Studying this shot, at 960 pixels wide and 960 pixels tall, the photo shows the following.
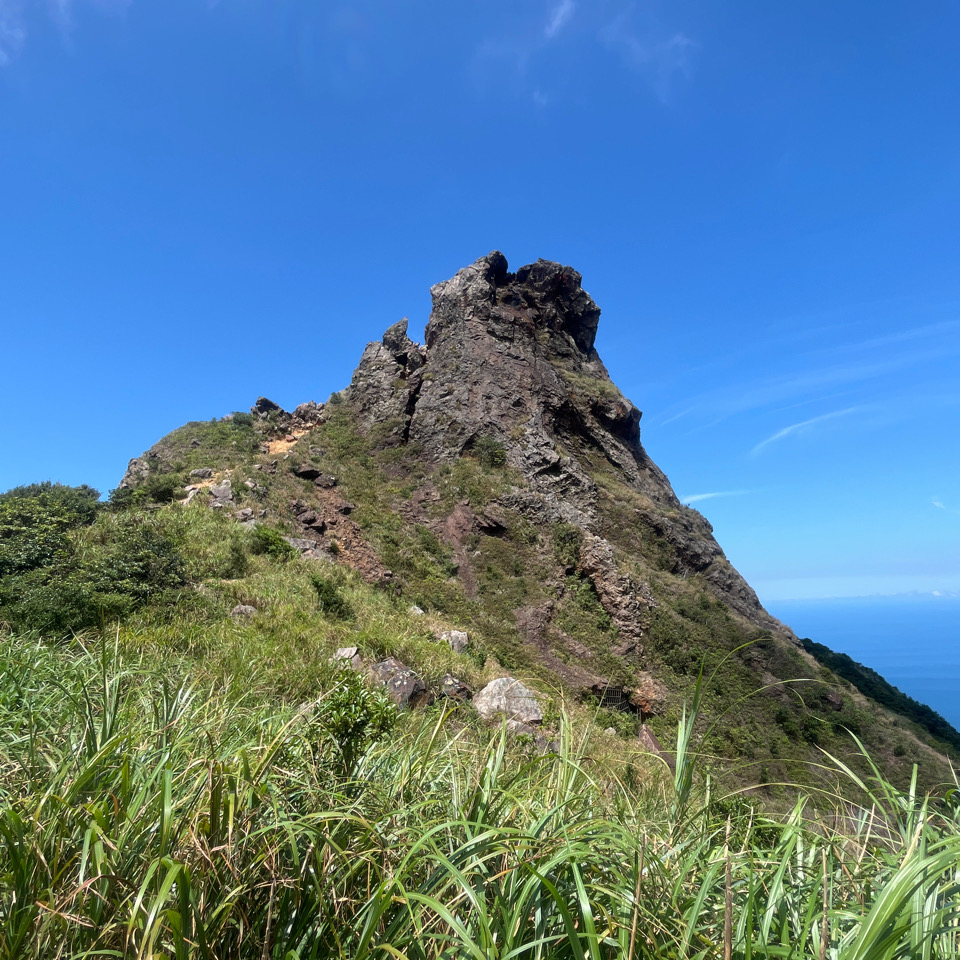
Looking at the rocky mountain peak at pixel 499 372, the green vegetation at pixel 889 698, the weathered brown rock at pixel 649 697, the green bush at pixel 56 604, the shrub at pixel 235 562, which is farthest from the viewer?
the rocky mountain peak at pixel 499 372

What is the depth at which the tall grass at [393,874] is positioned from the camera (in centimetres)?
150

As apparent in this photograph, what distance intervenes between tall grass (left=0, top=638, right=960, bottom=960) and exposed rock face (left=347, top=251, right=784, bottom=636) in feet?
58.3

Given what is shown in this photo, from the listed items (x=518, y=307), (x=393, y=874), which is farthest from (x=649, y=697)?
(x=518, y=307)

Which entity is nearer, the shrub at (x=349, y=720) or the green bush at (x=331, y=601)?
the shrub at (x=349, y=720)

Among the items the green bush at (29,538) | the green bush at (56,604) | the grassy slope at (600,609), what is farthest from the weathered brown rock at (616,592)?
the green bush at (29,538)

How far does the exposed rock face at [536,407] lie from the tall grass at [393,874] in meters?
17.8

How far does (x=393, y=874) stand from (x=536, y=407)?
83.2ft

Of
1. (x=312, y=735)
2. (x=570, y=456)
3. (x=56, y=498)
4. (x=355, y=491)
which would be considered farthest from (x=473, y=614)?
(x=312, y=735)

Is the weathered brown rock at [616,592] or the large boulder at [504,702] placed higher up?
the weathered brown rock at [616,592]

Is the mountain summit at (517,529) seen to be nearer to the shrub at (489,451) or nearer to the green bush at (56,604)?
the shrub at (489,451)

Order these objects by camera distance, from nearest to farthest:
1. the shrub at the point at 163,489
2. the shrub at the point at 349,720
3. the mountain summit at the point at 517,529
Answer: the shrub at the point at 349,720 < the mountain summit at the point at 517,529 < the shrub at the point at 163,489

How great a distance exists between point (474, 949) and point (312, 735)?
1.90 metres

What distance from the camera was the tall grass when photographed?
1.50m

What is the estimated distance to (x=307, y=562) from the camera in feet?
43.5
